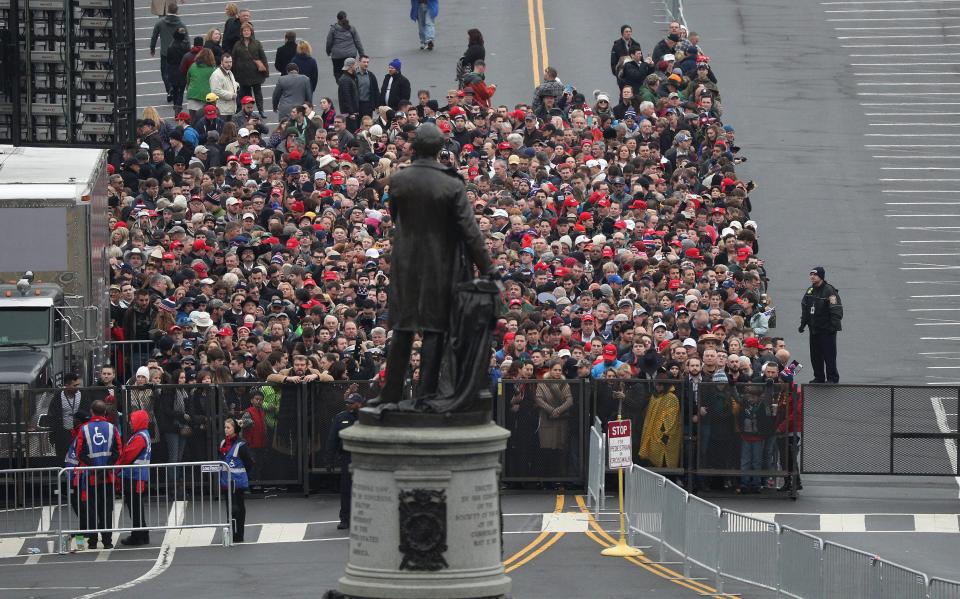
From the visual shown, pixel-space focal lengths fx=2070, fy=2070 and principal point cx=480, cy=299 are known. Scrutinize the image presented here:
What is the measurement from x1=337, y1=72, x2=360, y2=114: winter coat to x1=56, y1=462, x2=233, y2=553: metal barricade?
1496cm

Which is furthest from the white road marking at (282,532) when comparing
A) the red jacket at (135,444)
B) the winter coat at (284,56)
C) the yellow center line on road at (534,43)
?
the yellow center line on road at (534,43)

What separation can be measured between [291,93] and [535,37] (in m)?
12.2

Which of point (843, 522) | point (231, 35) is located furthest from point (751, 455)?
point (231, 35)

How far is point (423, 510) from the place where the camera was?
52.6 feet

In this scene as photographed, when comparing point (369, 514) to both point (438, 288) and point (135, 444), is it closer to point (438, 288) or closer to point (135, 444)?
point (438, 288)

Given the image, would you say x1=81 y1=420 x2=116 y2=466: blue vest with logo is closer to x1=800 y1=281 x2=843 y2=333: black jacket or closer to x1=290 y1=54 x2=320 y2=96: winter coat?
x1=800 y1=281 x2=843 y2=333: black jacket

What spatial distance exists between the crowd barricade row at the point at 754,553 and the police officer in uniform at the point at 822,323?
8398 millimetres

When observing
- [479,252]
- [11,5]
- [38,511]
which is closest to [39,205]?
[11,5]

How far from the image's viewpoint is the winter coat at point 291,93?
40688 mm

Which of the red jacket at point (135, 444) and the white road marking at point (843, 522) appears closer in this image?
the red jacket at point (135, 444)

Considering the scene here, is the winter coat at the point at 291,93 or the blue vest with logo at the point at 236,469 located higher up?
the winter coat at the point at 291,93

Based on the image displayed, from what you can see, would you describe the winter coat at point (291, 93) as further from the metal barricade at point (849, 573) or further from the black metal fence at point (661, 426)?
the metal barricade at point (849, 573)

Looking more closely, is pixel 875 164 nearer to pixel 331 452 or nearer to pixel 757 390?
pixel 757 390

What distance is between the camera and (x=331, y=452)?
27.8 meters
